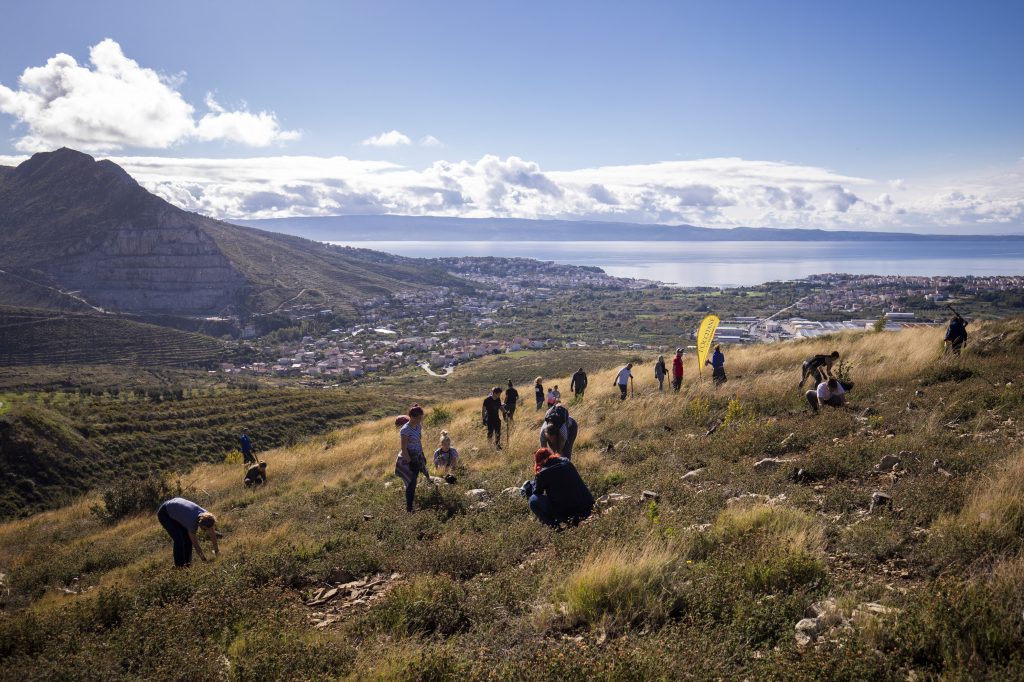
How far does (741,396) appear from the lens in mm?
11727

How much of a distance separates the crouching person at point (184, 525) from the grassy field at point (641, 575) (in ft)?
1.29

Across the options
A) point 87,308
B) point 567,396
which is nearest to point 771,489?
point 567,396

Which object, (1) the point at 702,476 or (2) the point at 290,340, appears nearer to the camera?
(1) the point at 702,476

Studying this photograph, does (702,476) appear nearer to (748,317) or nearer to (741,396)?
(741,396)

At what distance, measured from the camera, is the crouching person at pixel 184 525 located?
7121mm

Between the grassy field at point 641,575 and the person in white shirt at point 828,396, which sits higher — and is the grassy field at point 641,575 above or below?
below

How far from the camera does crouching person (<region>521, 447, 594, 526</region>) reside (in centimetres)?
623

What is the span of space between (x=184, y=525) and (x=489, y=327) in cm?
11455

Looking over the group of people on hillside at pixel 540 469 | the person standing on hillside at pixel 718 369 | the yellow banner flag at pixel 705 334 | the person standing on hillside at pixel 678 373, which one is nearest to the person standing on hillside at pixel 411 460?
the group of people on hillside at pixel 540 469

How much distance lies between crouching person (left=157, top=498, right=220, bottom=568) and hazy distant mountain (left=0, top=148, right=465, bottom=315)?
12083 cm

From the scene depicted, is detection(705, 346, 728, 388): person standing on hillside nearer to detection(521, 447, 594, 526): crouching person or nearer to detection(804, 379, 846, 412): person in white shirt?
detection(804, 379, 846, 412): person in white shirt

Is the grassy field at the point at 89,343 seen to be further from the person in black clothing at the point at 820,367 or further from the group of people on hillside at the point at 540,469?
the person in black clothing at the point at 820,367

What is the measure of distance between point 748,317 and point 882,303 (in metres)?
18.2

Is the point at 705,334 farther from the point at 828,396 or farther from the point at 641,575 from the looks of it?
the point at 641,575
